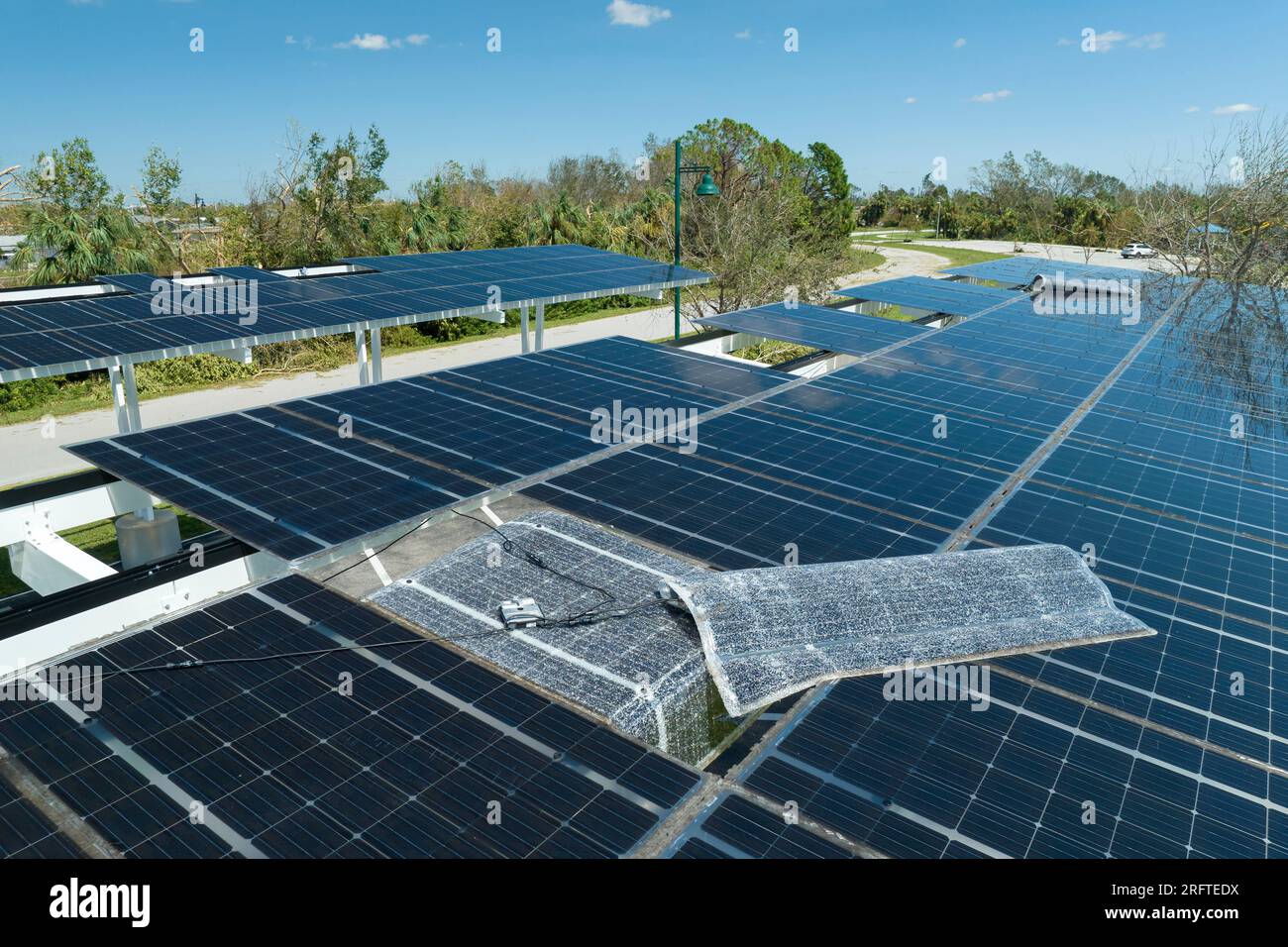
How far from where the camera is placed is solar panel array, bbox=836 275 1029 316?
29.0 metres

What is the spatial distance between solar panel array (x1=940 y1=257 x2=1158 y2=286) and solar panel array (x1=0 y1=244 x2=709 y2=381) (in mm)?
15309

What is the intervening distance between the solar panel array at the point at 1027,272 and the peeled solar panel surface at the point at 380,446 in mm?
24389

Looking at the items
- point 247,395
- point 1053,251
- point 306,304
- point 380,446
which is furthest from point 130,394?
point 1053,251

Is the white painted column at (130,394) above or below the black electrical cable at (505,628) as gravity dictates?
above

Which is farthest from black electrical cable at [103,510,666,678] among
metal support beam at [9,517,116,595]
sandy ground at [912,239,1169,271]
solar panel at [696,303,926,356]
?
sandy ground at [912,239,1169,271]

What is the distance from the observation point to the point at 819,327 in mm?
24234

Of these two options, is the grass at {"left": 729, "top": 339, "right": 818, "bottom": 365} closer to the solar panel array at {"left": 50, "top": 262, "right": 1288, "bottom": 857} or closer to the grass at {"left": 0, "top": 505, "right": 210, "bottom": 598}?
the solar panel array at {"left": 50, "top": 262, "right": 1288, "bottom": 857}

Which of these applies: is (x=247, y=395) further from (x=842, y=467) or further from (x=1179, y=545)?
(x=1179, y=545)

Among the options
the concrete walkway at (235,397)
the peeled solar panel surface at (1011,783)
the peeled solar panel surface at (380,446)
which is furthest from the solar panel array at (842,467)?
the concrete walkway at (235,397)

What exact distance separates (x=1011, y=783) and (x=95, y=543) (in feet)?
68.6

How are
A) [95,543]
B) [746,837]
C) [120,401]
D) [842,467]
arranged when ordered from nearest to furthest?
[746,837], [842,467], [120,401], [95,543]

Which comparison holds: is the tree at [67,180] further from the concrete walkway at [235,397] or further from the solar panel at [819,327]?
the solar panel at [819,327]

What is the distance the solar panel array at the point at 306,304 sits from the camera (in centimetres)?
1772
